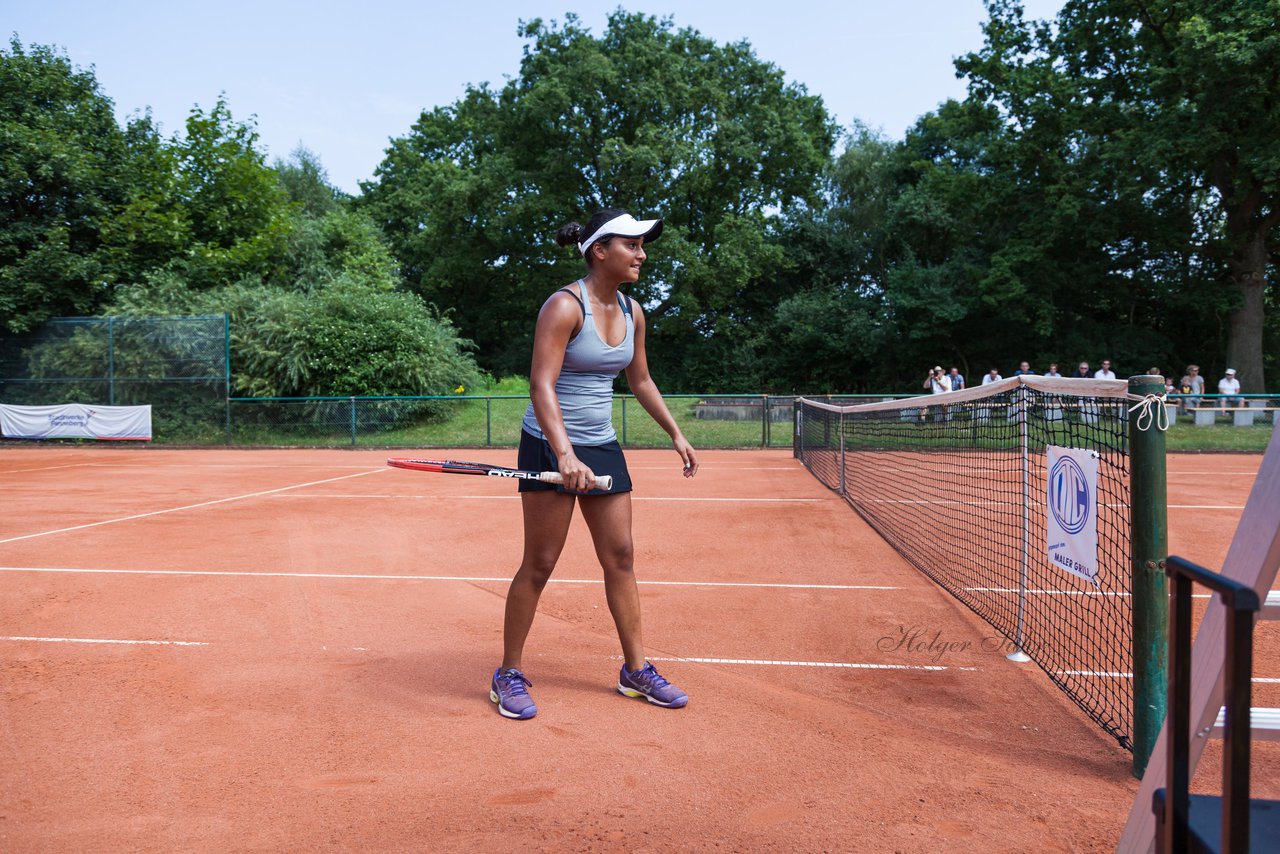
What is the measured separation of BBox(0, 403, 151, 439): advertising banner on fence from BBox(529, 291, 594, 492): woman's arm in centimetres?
2217

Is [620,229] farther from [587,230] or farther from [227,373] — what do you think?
[227,373]

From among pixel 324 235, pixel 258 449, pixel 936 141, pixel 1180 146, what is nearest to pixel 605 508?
pixel 258 449

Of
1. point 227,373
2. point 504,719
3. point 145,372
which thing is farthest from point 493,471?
point 145,372

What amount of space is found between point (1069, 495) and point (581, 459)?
208 cm

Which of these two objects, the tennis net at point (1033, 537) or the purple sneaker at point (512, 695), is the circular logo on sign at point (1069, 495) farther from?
the purple sneaker at point (512, 695)

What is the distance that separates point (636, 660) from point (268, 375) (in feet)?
71.5

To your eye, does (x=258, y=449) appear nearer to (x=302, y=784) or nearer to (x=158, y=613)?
(x=158, y=613)

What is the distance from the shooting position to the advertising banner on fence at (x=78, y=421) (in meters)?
22.3

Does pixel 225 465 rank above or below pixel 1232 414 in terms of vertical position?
below

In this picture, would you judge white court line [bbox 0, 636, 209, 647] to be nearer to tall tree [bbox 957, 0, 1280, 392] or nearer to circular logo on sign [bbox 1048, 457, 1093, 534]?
circular logo on sign [bbox 1048, 457, 1093, 534]

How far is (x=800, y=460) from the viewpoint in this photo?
1812 centimetres

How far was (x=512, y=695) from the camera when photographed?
3.66 metres

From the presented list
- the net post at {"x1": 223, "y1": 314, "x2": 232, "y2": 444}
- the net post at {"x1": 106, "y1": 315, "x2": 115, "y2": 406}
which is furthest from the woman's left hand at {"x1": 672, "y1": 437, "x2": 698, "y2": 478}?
the net post at {"x1": 106, "y1": 315, "x2": 115, "y2": 406}

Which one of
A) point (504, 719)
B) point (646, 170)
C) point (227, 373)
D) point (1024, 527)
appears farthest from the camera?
point (646, 170)
